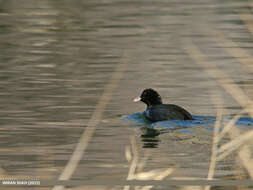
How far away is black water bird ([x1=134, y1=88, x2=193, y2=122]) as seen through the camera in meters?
11.5

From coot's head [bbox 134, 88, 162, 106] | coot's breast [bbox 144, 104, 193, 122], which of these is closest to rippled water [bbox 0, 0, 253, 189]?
coot's head [bbox 134, 88, 162, 106]

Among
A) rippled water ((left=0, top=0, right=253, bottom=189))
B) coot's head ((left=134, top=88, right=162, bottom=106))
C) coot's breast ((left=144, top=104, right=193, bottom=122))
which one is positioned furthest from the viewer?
coot's head ((left=134, top=88, right=162, bottom=106))

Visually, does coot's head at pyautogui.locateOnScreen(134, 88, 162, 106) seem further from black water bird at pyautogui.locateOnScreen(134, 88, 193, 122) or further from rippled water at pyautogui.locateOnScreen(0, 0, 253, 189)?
rippled water at pyautogui.locateOnScreen(0, 0, 253, 189)

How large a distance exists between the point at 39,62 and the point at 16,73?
5.63ft

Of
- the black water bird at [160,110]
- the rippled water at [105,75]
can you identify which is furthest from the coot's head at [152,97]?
the rippled water at [105,75]

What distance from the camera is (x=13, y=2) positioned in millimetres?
34250

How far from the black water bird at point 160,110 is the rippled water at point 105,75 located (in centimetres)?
42

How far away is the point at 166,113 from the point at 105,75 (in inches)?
192

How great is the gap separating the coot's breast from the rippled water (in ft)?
1.79

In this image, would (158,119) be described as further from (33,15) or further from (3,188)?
(33,15)

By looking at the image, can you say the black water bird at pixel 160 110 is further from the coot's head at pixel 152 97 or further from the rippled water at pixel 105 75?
the rippled water at pixel 105 75

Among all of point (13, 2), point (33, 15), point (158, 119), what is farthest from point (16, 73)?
point (13, 2)

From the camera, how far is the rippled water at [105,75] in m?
8.78

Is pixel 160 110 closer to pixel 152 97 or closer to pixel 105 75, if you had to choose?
pixel 152 97
